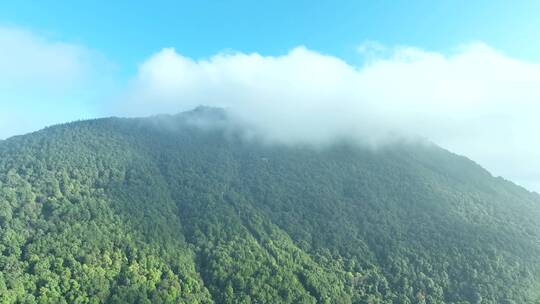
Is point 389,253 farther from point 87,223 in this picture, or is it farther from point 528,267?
point 87,223

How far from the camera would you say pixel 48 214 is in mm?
180500

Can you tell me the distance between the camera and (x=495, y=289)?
181 metres

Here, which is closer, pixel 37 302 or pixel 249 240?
pixel 37 302

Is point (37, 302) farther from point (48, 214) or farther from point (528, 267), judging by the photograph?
point (528, 267)

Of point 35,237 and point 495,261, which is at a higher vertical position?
point 35,237

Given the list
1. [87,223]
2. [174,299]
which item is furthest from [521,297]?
[87,223]

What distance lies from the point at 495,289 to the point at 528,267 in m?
24.5

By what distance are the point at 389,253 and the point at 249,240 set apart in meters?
53.4

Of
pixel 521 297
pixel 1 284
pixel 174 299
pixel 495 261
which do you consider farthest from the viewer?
pixel 495 261

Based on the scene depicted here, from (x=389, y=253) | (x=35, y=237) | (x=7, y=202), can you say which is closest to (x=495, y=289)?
(x=389, y=253)

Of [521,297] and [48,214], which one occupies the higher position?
[48,214]

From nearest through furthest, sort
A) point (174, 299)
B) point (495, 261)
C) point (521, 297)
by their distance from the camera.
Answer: point (174, 299) → point (521, 297) → point (495, 261)

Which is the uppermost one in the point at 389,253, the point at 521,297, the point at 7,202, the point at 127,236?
the point at 7,202

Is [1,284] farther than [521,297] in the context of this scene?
No
